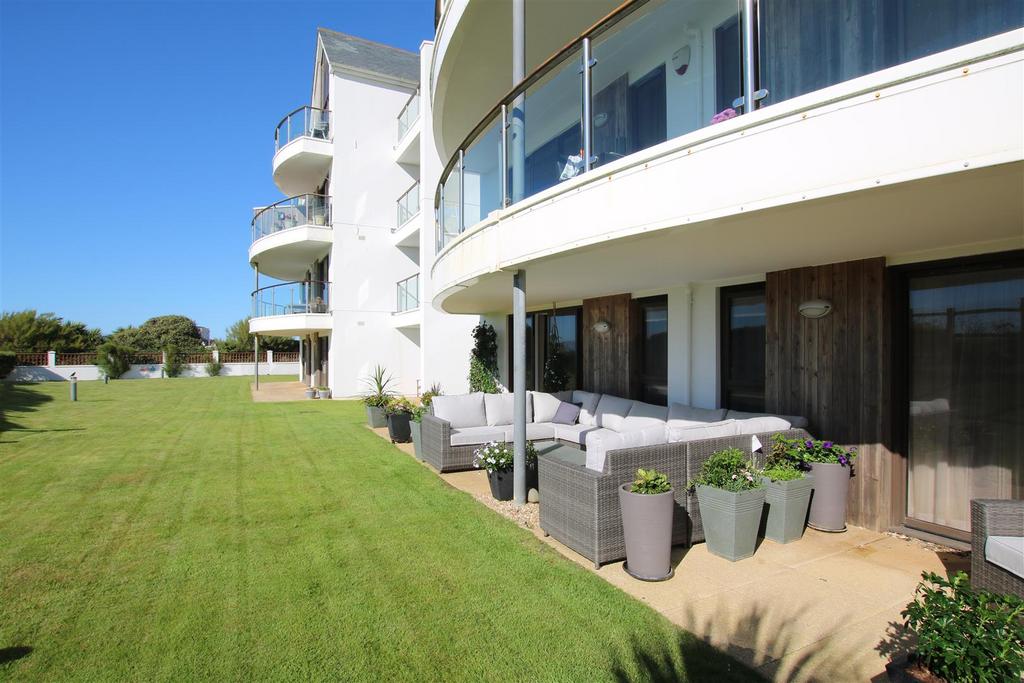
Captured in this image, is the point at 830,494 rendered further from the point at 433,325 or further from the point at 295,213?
the point at 295,213

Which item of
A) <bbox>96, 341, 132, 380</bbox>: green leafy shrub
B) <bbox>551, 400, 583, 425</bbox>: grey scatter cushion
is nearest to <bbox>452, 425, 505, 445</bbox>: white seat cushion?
<bbox>551, 400, 583, 425</bbox>: grey scatter cushion

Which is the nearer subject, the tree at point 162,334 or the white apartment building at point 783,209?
the white apartment building at point 783,209

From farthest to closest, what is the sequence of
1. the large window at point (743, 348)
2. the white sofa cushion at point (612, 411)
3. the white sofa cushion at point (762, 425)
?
the white sofa cushion at point (612, 411), the large window at point (743, 348), the white sofa cushion at point (762, 425)

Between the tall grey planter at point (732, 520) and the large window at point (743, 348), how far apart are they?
2309mm

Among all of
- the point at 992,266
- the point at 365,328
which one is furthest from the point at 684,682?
the point at 365,328

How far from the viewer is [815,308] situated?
216 inches

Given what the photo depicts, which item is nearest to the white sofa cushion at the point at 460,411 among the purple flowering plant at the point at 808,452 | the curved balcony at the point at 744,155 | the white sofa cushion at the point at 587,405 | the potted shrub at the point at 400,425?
the white sofa cushion at the point at 587,405

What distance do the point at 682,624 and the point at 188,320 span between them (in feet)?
190

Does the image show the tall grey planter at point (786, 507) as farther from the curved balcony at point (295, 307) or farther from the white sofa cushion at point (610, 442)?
the curved balcony at point (295, 307)

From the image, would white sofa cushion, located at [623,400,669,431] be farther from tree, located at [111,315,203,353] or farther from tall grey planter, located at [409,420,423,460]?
tree, located at [111,315,203,353]

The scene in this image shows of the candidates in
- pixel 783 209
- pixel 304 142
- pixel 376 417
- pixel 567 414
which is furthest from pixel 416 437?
pixel 304 142

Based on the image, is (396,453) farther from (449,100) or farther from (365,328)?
(365,328)

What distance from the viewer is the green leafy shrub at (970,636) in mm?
2010

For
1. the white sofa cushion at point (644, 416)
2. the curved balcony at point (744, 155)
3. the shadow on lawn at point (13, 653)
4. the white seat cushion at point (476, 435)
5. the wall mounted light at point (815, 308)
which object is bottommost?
the shadow on lawn at point (13, 653)
